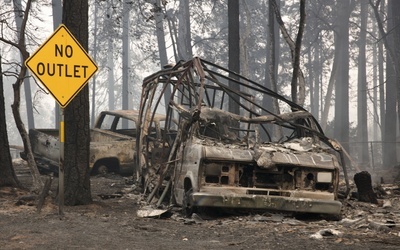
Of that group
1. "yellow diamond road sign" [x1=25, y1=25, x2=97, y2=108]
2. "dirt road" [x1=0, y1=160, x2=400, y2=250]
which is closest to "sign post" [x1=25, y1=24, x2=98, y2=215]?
"yellow diamond road sign" [x1=25, y1=25, x2=97, y2=108]

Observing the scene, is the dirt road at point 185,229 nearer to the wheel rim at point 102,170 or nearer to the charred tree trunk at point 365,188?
the charred tree trunk at point 365,188

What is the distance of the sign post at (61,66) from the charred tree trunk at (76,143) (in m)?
1.42

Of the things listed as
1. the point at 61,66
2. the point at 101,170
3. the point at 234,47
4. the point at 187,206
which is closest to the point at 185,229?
the point at 187,206

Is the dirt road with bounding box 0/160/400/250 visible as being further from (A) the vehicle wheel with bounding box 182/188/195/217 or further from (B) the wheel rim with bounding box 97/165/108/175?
(B) the wheel rim with bounding box 97/165/108/175

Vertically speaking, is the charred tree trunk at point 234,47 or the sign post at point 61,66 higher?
the charred tree trunk at point 234,47

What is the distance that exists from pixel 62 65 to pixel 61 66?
0.08 feet

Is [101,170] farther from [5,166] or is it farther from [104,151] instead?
[5,166]

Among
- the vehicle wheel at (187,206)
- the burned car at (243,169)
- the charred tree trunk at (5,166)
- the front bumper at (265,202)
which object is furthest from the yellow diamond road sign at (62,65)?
the charred tree trunk at (5,166)

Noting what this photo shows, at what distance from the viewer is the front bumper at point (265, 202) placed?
8.52 m

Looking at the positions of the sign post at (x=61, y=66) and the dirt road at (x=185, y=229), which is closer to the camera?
the dirt road at (x=185, y=229)

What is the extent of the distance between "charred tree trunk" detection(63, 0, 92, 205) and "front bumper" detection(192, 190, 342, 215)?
2985 millimetres

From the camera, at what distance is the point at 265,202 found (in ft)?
28.4

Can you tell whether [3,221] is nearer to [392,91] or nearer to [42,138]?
[42,138]

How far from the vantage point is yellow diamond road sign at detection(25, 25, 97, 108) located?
909cm
